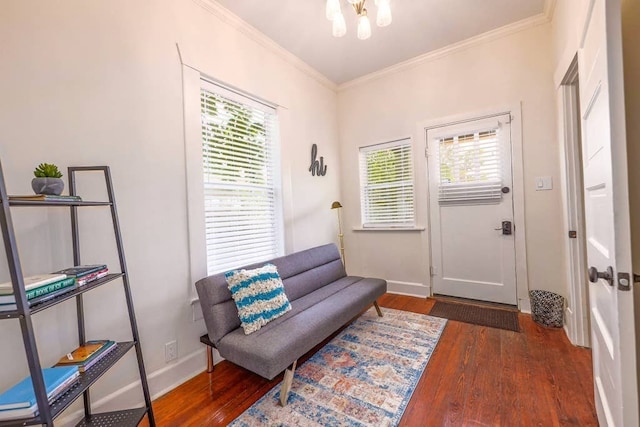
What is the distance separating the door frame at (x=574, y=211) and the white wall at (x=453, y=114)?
0.42 metres

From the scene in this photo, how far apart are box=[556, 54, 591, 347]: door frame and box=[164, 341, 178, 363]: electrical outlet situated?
308cm

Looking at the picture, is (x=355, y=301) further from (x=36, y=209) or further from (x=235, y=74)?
(x=235, y=74)

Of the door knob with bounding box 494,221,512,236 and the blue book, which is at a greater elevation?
the door knob with bounding box 494,221,512,236

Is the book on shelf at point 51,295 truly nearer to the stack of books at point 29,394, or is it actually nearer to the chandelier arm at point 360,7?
the stack of books at point 29,394

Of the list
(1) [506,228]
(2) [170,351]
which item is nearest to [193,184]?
(2) [170,351]

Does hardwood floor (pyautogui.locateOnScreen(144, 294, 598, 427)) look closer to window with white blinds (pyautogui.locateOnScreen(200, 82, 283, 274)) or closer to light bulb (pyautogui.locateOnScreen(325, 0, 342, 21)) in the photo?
window with white blinds (pyautogui.locateOnScreen(200, 82, 283, 274))

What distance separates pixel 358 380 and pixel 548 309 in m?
1.94

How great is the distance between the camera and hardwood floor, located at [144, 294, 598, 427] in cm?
150

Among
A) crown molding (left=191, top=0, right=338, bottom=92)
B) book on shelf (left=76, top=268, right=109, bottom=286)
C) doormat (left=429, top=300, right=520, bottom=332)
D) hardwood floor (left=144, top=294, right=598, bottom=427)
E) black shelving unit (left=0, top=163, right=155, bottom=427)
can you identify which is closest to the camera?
black shelving unit (left=0, top=163, right=155, bottom=427)

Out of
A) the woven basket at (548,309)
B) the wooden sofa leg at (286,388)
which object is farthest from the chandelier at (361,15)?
the woven basket at (548,309)

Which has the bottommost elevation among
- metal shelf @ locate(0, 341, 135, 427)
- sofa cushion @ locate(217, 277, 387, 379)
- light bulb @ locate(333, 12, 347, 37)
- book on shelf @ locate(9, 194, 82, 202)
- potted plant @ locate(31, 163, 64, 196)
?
sofa cushion @ locate(217, 277, 387, 379)

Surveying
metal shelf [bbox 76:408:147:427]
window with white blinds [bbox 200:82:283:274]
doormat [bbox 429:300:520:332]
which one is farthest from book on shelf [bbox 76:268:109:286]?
doormat [bbox 429:300:520:332]

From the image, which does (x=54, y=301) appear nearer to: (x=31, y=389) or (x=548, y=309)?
(x=31, y=389)

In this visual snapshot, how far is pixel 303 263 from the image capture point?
8.67 ft
